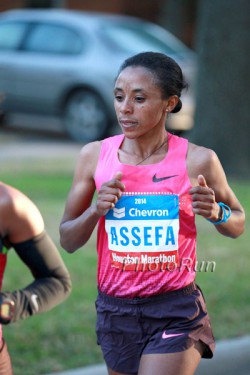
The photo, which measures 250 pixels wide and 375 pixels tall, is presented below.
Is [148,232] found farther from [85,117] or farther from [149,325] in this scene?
[85,117]

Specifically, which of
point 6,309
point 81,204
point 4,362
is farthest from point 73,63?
point 6,309

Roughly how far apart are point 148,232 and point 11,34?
39.3 feet

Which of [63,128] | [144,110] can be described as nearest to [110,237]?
[144,110]

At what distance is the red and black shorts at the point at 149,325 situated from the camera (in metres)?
3.45

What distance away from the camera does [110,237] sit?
3.48 m

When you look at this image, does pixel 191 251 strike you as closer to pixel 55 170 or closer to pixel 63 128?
pixel 55 170

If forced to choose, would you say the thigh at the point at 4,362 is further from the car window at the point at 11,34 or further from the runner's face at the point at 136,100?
the car window at the point at 11,34

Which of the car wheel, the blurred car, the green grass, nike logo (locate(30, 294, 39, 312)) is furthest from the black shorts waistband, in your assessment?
the car wheel

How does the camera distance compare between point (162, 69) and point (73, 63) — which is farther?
point (73, 63)

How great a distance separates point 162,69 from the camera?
3.52 metres

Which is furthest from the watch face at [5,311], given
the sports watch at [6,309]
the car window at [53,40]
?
the car window at [53,40]

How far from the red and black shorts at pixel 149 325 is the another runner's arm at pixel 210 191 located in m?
0.30

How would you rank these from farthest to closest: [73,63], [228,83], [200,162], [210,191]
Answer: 1. [73,63]
2. [228,83]
3. [200,162]
4. [210,191]

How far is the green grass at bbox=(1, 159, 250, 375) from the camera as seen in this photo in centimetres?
530
